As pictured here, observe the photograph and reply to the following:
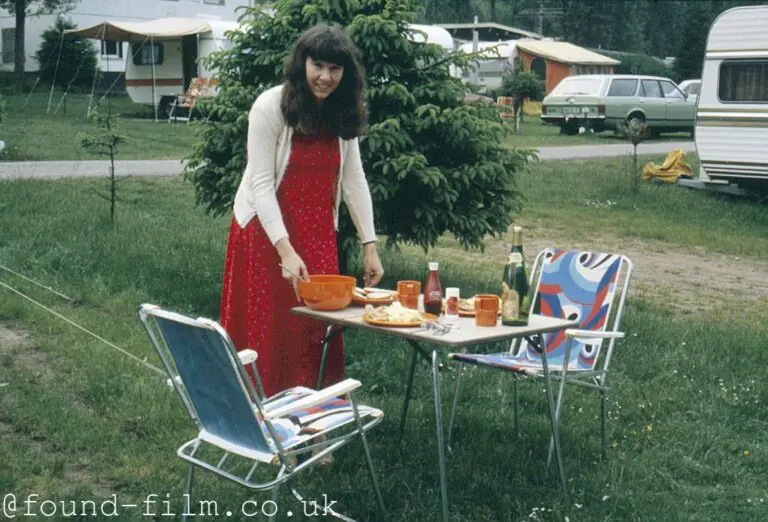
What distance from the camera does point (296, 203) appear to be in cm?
454

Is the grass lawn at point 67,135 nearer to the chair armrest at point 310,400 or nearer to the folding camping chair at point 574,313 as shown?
the folding camping chair at point 574,313

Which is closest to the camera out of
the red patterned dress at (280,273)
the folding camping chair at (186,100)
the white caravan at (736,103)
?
the red patterned dress at (280,273)

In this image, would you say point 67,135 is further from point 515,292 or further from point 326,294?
point 515,292

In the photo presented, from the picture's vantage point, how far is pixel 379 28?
24.0ft

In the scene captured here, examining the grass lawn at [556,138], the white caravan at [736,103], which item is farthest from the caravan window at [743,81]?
the grass lawn at [556,138]

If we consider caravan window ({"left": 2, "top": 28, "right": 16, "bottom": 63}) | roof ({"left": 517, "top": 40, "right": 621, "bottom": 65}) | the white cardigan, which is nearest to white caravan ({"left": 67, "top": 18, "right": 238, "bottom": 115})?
caravan window ({"left": 2, "top": 28, "right": 16, "bottom": 63})

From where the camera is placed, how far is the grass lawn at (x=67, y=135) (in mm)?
15344

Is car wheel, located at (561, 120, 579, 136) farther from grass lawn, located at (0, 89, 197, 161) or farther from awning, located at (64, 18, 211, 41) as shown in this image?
grass lawn, located at (0, 89, 197, 161)

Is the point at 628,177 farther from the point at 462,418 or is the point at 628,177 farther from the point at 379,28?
the point at 462,418

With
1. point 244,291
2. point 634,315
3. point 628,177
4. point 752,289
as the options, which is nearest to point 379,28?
point 634,315

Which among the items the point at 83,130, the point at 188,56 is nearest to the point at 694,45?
the point at 188,56

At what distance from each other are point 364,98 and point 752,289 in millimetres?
6172

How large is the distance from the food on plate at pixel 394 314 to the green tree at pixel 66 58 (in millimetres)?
24062

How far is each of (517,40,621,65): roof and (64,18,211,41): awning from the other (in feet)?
51.2
